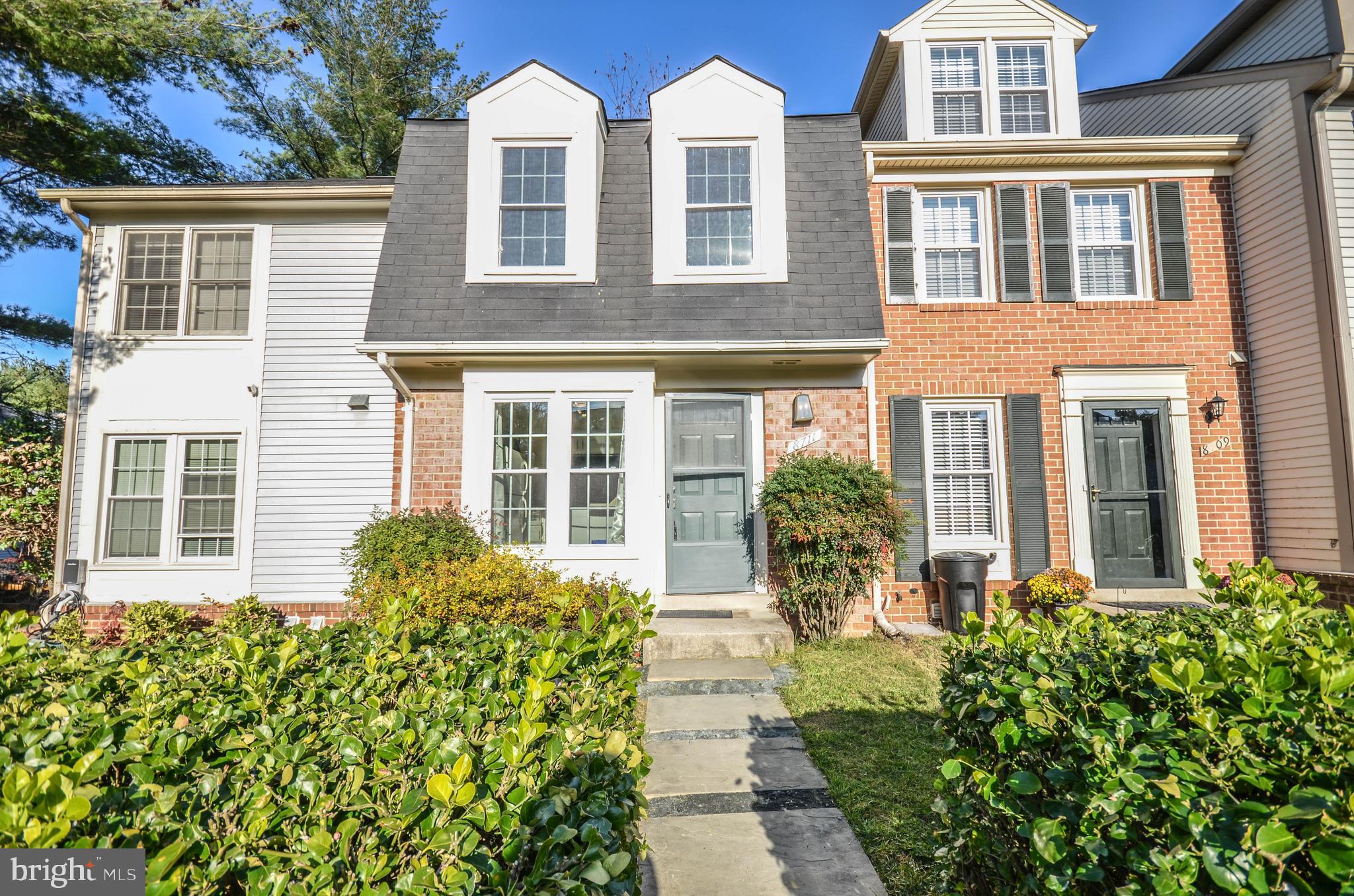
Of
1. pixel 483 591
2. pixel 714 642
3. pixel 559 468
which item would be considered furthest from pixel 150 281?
pixel 714 642

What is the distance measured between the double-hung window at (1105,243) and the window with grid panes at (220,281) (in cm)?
1103

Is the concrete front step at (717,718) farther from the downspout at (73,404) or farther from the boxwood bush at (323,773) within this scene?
the downspout at (73,404)

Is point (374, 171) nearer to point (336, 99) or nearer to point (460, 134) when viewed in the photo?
point (336, 99)

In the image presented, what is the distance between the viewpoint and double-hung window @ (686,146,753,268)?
7348mm

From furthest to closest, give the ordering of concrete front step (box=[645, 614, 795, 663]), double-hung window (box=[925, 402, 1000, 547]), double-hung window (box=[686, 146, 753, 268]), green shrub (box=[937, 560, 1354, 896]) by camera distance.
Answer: double-hung window (box=[925, 402, 1000, 547]) < double-hung window (box=[686, 146, 753, 268]) < concrete front step (box=[645, 614, 795, 663]) < green shrub (box=[937, 560, 1354, 896])

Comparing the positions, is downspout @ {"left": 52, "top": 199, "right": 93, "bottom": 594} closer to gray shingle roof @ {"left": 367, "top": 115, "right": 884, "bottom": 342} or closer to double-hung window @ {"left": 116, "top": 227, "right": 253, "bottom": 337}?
double-hung window @ {"left": 116, "top": 227, "right": 253, "bottom": 337}

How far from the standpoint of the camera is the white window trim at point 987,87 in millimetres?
8562

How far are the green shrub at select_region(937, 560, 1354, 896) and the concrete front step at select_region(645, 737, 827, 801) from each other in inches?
55.0

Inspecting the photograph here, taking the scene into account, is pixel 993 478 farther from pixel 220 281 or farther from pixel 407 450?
pixel 220 281

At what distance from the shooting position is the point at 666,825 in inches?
122

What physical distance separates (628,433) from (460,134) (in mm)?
4500

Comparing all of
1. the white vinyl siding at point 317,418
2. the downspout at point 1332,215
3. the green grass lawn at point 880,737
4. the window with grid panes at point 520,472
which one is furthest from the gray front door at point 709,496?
the downspout at point 1332,215

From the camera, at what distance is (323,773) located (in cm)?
149

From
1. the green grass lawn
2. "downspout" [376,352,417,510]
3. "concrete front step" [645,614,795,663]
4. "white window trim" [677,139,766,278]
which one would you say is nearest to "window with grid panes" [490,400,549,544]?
"downspout" [376,352,417,510]
